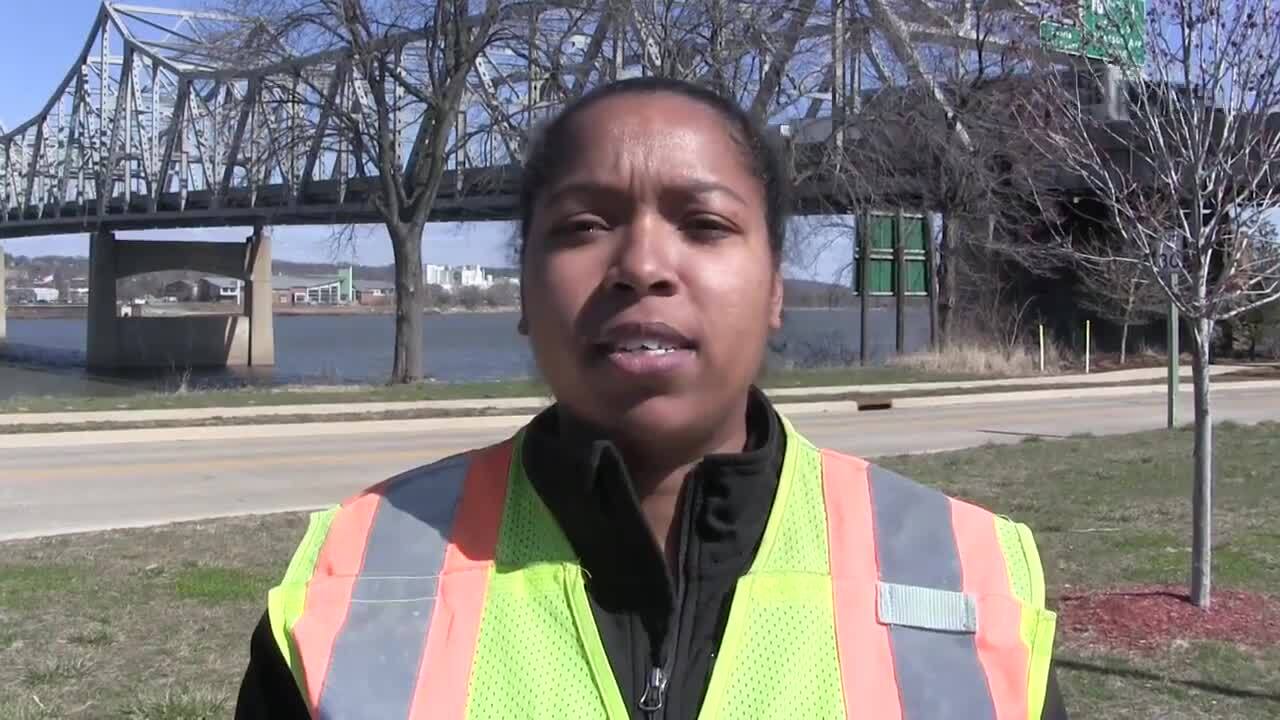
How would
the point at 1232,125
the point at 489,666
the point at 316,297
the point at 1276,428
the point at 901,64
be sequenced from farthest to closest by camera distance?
the point at 316,297
the point at 901,64
the point at 1276,428
the point at 1232,125
the point at 489,666

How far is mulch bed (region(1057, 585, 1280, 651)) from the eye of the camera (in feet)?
19.9

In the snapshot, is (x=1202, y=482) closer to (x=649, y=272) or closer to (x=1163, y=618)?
(x=1163, y=618)

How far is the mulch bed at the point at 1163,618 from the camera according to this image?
6.08 m

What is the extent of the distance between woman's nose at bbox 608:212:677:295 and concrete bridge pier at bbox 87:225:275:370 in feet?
192

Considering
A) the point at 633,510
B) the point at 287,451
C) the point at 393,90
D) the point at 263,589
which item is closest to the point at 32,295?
the point at 393,90

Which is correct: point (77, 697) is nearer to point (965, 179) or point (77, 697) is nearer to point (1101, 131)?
point (1101, 131)

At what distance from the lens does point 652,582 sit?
1.46m

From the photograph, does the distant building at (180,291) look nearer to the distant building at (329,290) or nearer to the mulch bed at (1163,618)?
the distant building at (329,290)

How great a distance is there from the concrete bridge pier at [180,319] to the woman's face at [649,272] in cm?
5841

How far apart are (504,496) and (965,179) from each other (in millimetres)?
25822

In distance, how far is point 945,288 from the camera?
29625 millimetres

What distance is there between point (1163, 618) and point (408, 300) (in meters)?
20.0

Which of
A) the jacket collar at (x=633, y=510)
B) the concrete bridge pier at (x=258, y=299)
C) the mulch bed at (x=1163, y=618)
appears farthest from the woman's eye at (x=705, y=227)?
the concrete bridge pier at (x=258, y=299)

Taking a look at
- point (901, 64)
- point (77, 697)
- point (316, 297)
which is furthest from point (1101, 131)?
point (316, 297)
